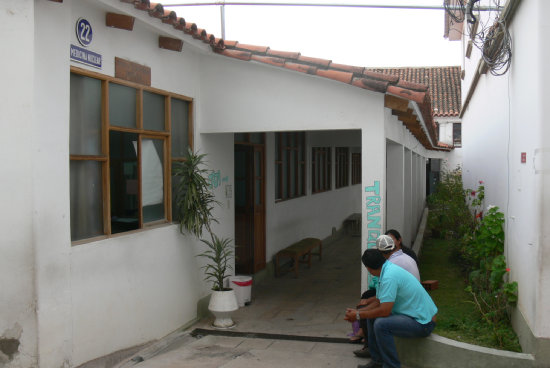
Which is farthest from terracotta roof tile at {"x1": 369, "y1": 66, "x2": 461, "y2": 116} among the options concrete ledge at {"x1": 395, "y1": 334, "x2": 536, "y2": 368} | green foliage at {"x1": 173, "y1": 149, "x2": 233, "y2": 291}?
concrete ledge at {"x1": 395, "y1": 334, "x2": 536, "y2": 368}

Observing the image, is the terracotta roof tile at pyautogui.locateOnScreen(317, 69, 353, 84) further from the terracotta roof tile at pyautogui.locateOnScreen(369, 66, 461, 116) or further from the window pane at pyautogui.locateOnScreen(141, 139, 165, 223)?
the terracotta roof tile at pyautogui.locateOnScreen(369, 66, 461, 116)

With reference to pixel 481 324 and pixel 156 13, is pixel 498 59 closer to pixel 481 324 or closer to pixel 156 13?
pixel 481 324

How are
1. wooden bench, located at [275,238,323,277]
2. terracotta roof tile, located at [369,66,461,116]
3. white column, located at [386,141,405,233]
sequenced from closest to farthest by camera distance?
1. white column, located at [386,141,405,233]
2. wooden bench, located at [275,238,323,277]
3. terracotta roof tile, located at [369,66,461,116]

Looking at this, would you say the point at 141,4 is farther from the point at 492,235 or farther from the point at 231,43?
the point at 492,235

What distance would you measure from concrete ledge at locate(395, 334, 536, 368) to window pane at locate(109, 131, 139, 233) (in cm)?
332

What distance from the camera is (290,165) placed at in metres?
12.6

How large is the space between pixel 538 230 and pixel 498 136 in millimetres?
3268

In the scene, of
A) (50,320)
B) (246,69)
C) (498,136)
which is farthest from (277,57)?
(50,320)

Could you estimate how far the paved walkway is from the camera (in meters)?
5.92

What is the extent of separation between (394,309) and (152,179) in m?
3.38

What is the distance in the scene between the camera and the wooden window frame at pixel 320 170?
14.6 m

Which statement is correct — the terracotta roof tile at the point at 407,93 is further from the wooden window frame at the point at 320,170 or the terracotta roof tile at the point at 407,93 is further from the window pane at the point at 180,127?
the wooden window frame at the point at 320,170

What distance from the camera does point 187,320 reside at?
7496 millimetres

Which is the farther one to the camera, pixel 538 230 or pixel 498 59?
pixel 498 59
